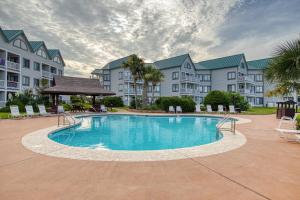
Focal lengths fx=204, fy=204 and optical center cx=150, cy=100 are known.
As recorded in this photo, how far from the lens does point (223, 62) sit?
4850 cm

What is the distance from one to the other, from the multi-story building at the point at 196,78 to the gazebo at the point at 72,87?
16.5 meters

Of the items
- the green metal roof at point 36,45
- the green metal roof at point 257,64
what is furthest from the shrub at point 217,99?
the green metal roof at point 36,45

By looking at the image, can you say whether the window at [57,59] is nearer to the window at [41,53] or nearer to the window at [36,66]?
the window at [41,53]

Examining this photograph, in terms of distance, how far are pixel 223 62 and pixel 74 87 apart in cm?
3592

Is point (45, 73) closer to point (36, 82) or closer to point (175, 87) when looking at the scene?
point (36, 82)

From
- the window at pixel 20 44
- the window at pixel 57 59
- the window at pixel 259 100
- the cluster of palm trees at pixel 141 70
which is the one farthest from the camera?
the window at pixel 259 100

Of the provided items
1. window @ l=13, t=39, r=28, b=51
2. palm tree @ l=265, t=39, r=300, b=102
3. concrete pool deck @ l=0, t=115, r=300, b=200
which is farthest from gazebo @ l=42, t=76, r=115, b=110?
palm tree @ l=265, t=39, r=300, b=102

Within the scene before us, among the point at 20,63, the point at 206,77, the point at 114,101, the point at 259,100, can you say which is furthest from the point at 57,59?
the point at 259,100

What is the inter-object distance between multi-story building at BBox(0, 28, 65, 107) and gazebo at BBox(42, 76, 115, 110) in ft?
25.3

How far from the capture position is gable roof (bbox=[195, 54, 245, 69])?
1797 inches

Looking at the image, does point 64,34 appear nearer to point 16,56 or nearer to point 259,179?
point 16,56

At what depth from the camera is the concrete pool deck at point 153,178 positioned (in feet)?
13.2

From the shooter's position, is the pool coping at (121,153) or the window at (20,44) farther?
the window at (20,44)

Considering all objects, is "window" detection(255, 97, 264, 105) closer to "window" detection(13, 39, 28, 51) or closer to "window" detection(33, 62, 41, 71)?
"window" detection(33, 62, 41, 71)
